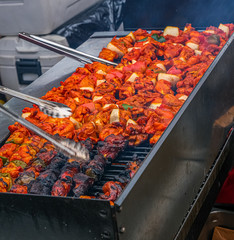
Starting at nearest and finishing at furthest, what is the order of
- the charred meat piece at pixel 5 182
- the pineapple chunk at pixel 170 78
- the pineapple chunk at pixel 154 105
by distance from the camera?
1. the charred meat piece at pixel 5 182
2. the pineapple chunk at pixel 154 105
3. the pineapple chunk at pixel 170 78

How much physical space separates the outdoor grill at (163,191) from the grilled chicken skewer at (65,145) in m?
0.18

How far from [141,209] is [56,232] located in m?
0.37

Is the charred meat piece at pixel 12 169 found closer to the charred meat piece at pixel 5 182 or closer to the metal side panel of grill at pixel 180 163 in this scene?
the charred meat piece at pixel 5 182

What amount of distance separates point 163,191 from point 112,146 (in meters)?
0.54

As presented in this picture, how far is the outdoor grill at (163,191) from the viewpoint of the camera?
153 centimetres

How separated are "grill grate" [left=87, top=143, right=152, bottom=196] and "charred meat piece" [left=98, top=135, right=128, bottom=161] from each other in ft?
0.14

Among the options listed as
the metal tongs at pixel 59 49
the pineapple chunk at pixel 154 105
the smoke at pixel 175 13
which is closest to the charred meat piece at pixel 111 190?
the pineapple chunk at pixel 154 105

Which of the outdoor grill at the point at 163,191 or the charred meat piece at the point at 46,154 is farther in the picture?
the charred meat piece at the point at 46,154

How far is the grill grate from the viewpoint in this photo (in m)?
2.14

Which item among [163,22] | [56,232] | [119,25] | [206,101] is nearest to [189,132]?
[206,101]

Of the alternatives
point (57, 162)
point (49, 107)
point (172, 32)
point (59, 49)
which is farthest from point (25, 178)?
point (172, 32)

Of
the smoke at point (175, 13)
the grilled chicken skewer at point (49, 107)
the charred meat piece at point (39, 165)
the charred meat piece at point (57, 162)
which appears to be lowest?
the smoke at point (175, 13)

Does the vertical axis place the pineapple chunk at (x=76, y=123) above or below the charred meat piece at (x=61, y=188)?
below

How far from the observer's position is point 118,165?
7.72 ft
